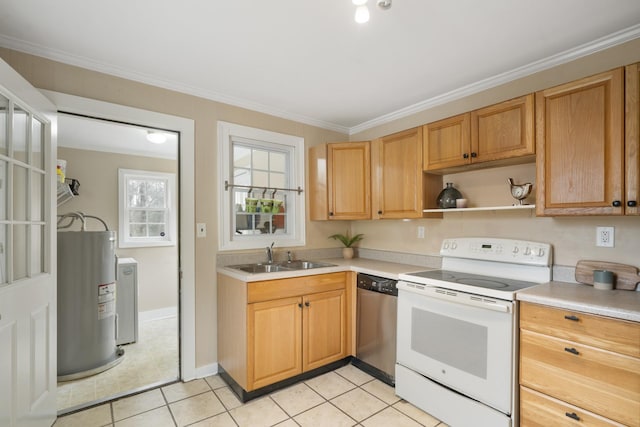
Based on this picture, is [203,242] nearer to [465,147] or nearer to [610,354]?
[465,147]

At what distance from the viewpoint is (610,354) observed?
145 centimetres

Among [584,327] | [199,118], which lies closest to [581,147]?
[584,327]

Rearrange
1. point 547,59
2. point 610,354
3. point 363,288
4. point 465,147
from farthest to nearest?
point 363,288, point 465,147, point 547,59, point 610,354

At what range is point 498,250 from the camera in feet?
7.63

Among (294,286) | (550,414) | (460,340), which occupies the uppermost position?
(294,286)

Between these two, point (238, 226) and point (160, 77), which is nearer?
point (160, 77)

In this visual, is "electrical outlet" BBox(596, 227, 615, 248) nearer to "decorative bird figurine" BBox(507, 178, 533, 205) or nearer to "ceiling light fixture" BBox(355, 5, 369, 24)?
"decorative bird figurine" BBox(507, 178, 533, 205)

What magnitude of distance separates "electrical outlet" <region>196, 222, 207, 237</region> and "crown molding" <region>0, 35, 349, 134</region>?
1083 mm

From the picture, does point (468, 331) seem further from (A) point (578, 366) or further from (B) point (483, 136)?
(B) point (483, 136)

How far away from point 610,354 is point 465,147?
1469mm

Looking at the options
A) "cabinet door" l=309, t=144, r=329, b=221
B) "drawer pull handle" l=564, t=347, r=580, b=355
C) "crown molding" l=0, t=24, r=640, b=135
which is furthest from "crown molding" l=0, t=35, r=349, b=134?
"drawer pull handle" l=564, t=347, r=580, b=355

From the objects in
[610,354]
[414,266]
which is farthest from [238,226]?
[610,354]

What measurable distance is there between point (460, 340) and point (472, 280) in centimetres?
43

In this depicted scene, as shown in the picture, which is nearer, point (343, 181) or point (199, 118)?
point (199, 118)
